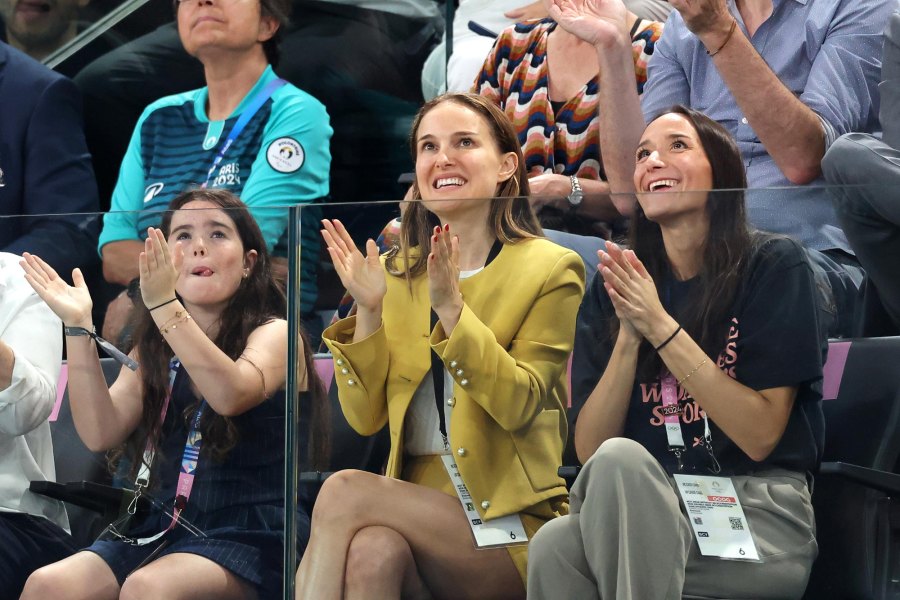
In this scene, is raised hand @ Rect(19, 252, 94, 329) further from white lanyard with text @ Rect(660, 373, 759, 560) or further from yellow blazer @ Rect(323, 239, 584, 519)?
white lanyard with text @ Rect(660, 373, 759, 560)

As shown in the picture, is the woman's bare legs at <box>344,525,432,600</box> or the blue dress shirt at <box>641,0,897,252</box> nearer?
the woman's bare legs at <box>344,525,432,600</box>

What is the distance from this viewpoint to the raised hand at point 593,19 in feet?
8.80

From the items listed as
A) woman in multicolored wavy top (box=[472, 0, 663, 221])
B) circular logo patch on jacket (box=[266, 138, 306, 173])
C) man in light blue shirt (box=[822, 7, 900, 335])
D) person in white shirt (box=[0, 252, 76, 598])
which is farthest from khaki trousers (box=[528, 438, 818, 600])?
circular logo patch on jacket (box=[266, 138, 306, 173])

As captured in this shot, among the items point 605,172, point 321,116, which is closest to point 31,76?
point 321,116

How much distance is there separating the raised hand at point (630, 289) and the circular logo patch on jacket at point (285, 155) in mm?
1444

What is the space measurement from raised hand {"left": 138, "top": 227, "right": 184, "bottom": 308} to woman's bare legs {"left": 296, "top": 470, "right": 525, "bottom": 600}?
0.40m

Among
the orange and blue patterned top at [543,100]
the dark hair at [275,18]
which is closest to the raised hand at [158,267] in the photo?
the orange and blue patterned top at [543,100]

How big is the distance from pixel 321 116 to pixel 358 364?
4.80 feet

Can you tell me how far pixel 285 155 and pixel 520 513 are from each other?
152 cm

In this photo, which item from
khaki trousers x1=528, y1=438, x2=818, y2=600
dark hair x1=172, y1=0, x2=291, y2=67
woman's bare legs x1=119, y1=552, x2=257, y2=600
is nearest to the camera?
khaki trousers x1=528, y1=438, x2=818, y2=600

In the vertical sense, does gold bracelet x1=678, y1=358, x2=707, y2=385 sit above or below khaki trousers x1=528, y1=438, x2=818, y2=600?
above

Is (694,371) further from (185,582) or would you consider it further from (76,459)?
(76,459)

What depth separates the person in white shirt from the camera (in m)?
2.02

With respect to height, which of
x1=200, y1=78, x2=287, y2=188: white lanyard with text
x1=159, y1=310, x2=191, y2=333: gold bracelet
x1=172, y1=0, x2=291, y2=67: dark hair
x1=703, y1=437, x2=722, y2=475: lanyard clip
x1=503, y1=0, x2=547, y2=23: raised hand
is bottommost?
x1=703, y1=437, x2=722, y2=475: lanyard clip
